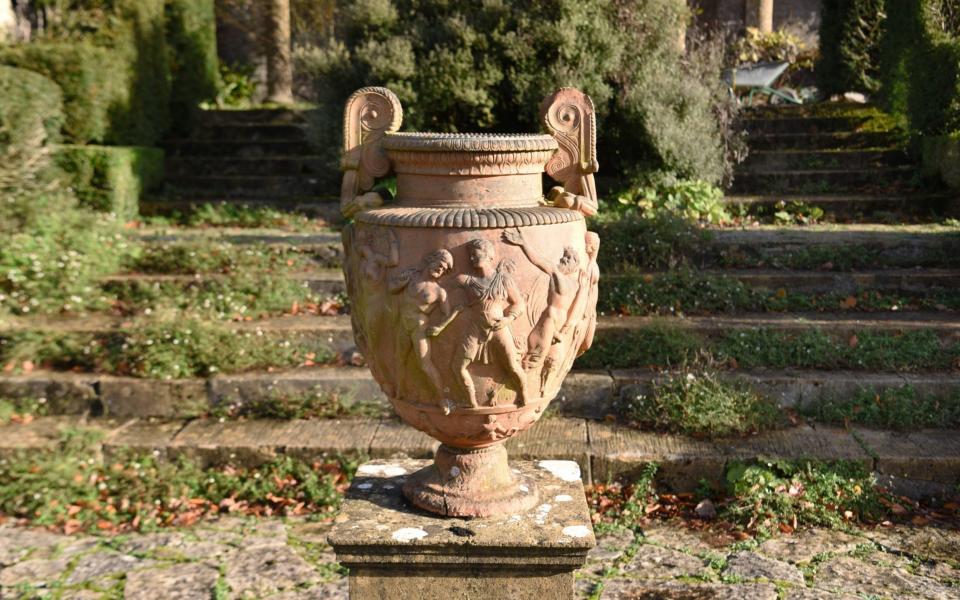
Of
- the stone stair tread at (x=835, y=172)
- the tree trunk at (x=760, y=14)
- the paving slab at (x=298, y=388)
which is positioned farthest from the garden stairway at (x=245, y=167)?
the tree trunk at (x=760, y=14)

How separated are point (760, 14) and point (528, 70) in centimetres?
884

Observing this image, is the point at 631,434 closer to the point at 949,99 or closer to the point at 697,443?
the point at 697,443

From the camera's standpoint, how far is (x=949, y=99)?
8469 millimetres

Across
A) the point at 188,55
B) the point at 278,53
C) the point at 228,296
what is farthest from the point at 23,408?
the point at 278,53

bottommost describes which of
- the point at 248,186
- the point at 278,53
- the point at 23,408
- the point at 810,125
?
the point at 23,408

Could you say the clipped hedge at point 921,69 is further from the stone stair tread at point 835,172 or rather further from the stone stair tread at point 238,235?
the stone stair tread at point 238,235

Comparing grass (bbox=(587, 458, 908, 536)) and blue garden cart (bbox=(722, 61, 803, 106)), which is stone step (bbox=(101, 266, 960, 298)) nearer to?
grass (bbox=(587, 458, 908, 536))

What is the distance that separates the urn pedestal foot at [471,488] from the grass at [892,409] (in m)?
2.77

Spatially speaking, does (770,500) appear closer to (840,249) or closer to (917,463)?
(917,463)

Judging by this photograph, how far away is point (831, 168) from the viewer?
9578 millimetres

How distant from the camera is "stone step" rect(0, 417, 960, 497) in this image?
16.3ft

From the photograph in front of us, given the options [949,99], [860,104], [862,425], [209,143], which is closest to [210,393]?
[862,425]

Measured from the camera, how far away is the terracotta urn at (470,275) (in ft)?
9.86

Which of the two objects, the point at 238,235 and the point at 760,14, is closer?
the point at 238,235
